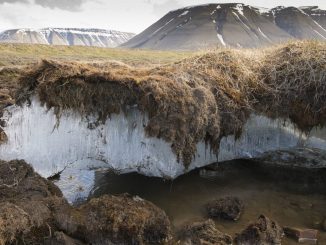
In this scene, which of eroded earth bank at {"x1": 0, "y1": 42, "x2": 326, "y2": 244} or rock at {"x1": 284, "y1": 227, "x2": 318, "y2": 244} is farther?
rock at {"x1": 284, "y1": 227, "x2": 318, "y2": 244}

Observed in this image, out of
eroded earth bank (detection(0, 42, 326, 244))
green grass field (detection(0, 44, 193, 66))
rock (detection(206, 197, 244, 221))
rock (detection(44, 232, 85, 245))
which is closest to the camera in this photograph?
rock (detection(44, 232, 85, 245))

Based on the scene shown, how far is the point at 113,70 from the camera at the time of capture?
42.9 ft

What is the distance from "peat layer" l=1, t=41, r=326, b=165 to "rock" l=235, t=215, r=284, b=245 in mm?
2991

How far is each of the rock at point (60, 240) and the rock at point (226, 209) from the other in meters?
4.12

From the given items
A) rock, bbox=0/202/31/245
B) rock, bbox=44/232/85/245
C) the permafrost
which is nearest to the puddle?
the permafrost

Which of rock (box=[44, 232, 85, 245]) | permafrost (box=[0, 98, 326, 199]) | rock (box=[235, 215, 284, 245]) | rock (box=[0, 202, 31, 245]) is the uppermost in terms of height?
permafrost (box=[0, 98, 326, 199])

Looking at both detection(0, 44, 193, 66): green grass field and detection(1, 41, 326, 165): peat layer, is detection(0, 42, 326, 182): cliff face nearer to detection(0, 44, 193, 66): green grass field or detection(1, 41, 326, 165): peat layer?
detection(1, 41, 326, 165): peat layer

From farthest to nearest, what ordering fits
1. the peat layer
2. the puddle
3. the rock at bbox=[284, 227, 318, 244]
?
the peat layer < the puddle < the rock at bbox=[284, 227, 318, 244]

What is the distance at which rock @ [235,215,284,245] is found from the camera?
33.8ft

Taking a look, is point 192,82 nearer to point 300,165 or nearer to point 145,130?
point 145,130

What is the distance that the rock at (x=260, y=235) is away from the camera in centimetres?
1031

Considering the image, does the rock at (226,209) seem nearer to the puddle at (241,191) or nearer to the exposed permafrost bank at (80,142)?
the puddle at (241,191)

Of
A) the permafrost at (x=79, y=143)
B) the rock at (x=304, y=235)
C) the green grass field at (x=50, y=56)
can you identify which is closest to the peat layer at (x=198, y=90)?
the permafrost at (x=79, y=143)

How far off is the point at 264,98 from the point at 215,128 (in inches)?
97.5
